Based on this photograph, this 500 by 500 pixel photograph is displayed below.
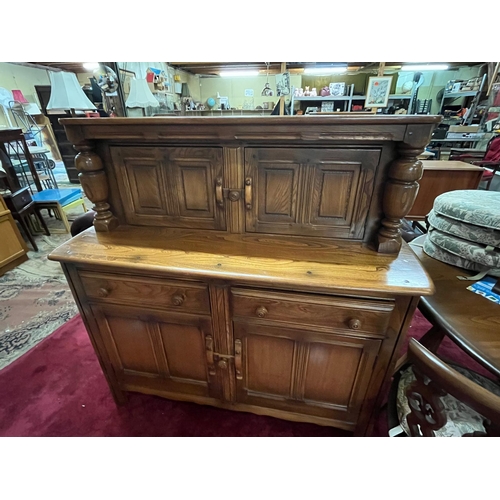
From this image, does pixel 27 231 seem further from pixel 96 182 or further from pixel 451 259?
pixel 451 259

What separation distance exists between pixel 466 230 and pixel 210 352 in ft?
3.98

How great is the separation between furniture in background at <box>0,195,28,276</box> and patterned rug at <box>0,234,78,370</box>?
73 millimetres

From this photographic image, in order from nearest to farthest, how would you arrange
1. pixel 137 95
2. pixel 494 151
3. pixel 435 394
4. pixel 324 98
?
pixel 435 394, pixel 137 95, pixel 494 151, pixel 324 98

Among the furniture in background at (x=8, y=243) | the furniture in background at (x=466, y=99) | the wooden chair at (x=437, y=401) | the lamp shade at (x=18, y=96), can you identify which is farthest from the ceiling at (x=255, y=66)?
the wooden chair at (x=437, y=401)

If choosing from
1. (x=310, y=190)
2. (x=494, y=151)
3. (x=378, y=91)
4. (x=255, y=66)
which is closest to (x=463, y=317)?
(x=310, y=190)

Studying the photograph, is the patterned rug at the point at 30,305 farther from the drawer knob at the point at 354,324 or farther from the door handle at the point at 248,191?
the drawer knob at the point at 354,324

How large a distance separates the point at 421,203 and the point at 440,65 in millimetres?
3970

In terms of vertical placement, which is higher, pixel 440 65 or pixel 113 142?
pixel 440 65

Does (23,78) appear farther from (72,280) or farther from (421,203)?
(421,203)

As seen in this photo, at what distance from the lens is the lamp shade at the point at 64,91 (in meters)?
2.12

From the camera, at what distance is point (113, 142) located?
40.4 inches

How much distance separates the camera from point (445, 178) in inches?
115

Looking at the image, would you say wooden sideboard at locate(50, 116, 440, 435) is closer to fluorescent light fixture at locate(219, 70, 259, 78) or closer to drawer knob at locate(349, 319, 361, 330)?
drawer knob at locate(349, 319, 361, 330)

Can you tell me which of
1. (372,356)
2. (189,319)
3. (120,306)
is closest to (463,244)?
(372,356)
